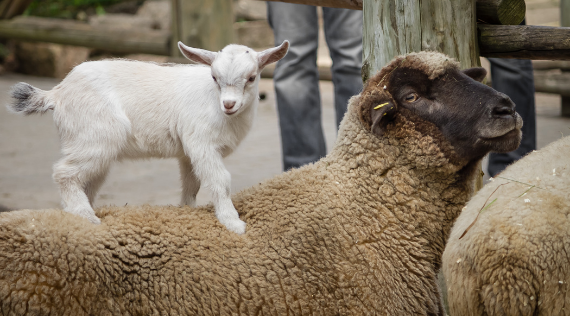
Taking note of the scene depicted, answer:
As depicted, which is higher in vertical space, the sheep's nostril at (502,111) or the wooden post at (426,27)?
the wooden post at (426,27)

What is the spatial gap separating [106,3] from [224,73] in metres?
12.4

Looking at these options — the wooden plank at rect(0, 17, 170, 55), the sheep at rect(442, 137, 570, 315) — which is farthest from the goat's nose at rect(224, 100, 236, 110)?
the wooden plank at rect(0, 17, 170, 55)

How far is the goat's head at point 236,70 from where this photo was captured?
2615mm

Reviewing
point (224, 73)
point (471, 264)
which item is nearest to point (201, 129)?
point (224, 73)

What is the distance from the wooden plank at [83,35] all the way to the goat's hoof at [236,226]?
6.81 meters

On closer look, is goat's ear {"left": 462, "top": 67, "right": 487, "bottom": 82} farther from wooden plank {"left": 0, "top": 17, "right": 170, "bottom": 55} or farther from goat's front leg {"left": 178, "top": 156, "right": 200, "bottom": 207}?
wooden plank {"left": 0, "top": 17, "right": 170, "bottom": 55}

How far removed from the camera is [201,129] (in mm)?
2678

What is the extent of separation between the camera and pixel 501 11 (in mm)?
2850

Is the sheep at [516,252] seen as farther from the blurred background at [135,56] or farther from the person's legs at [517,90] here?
the person's legs at [517,90]

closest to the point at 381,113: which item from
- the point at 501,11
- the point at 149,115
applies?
the point at 501,11

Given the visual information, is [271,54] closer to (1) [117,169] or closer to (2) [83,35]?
(1) [117,169]

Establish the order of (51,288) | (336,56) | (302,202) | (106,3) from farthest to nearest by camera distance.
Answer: (106,3)
(336,56)
(302,202)
(51,288)

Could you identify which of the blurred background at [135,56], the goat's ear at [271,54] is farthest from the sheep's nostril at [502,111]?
the blurred background at [135,56]

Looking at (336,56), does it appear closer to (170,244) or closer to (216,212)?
(216,212)
